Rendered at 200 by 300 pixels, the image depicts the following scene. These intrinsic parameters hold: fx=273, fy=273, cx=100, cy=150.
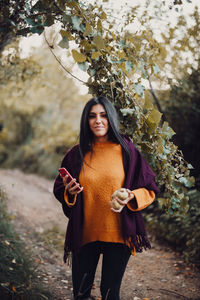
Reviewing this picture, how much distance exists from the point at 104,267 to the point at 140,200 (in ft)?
2.02

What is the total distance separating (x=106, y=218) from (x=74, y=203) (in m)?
0.27

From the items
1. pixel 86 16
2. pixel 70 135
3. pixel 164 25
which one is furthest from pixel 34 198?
pixel 86 16

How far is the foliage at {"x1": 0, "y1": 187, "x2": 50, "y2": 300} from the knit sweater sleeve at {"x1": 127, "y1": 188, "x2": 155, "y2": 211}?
5.13 feet

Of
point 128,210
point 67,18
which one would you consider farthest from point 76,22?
point 128,210

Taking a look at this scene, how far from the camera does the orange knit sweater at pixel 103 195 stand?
2.05m

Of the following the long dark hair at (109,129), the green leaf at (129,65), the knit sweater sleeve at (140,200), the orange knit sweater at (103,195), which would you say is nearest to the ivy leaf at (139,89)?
the green leaf at (129,65)

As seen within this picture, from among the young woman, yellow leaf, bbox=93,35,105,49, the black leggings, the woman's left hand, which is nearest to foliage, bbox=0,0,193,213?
yellow leaf, bbox=93,35,105,49

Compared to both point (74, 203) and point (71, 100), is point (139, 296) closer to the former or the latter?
point (74, 203)

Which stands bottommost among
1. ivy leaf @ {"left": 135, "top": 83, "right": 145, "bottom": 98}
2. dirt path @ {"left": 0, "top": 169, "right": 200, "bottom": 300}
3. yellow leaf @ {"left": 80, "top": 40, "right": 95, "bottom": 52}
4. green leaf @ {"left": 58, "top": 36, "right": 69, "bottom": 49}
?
dirt path @ {"left": 0, "top": 169, "right": 200, "bottom": 300}

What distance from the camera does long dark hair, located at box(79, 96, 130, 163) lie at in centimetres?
214

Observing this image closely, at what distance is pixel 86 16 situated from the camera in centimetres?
204

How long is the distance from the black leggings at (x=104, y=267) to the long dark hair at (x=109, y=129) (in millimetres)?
725

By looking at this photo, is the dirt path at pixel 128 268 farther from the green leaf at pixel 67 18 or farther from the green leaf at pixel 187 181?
the green leaf at pixel 67 18

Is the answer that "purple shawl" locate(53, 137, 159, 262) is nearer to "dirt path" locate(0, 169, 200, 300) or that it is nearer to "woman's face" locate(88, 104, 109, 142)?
"woman's face" locate(88, 104, 109, 142)
